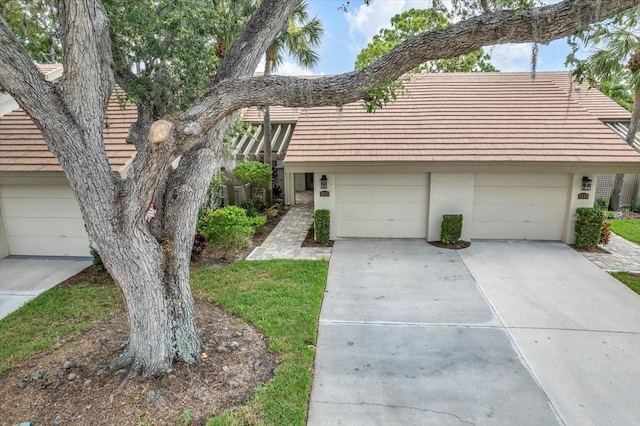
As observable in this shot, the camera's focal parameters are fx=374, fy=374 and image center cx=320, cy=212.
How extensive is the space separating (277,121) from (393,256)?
1116 centimetres

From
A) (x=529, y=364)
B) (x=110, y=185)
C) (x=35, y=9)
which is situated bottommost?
(x=529, y=364)

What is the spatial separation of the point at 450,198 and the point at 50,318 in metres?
10.8

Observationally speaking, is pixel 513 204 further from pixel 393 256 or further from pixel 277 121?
pixel 277 121

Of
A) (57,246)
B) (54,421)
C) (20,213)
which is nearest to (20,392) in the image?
(54,421)

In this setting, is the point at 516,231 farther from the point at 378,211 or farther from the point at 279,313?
the point at 279,313

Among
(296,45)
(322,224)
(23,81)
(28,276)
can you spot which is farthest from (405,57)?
(296,45)

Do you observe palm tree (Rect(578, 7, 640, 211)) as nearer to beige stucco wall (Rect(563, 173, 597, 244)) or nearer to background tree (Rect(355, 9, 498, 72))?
beige stucco wall (Rect(563, 173, 597, 244))

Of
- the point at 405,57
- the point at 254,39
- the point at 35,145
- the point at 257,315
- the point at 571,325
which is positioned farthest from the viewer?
the point at 35,145

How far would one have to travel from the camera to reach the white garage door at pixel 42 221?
10.8 metres

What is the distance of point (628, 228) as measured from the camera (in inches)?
541

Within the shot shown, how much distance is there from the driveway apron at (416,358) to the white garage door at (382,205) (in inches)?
121

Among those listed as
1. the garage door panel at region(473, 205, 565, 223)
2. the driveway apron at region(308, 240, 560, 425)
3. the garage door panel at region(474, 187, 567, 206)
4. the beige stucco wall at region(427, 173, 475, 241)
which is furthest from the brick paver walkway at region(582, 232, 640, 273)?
the driveway apron at region(308, 240, 560, 425)

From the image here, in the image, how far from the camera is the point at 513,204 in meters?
12.0

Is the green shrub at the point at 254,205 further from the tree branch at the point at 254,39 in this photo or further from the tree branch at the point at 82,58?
the tree branch at the point at 82,58
